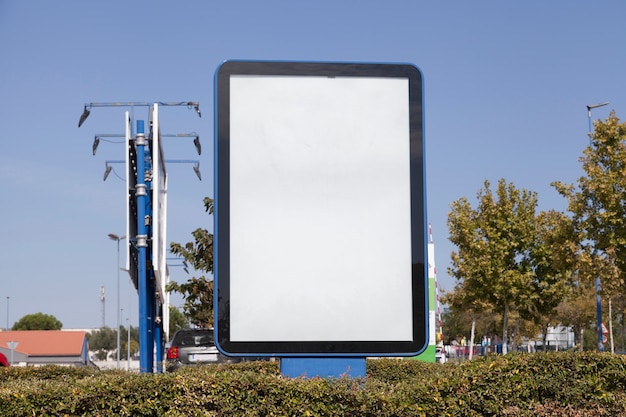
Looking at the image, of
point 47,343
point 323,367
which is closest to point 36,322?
point 47,343

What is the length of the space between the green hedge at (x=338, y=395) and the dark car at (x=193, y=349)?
10860 mm

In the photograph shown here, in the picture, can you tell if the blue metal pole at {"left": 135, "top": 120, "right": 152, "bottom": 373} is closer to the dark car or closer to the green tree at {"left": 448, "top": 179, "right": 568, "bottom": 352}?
the dark car

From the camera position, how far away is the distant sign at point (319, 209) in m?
4.94

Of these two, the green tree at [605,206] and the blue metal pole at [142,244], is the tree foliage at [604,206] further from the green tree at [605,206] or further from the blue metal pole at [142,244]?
the blue metal pole at [142,244]

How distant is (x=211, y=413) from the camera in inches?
182

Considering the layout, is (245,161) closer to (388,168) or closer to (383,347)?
(388,168)

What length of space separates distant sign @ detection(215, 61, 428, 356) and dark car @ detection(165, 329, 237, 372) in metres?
11.0

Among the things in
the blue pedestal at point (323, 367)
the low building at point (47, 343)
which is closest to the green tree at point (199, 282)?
the blue pedestal at point (323, 367)

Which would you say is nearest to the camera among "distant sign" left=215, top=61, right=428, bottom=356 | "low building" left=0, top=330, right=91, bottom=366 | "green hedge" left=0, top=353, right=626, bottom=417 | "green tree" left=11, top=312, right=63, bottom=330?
"green hedge" left=0, top=353, right=626, bottom=417

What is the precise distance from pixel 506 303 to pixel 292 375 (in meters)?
33.7

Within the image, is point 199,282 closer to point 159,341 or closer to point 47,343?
point 159,341

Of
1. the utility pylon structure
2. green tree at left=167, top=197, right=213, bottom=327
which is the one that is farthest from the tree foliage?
the utility pylon structure

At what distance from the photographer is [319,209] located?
16.5ft

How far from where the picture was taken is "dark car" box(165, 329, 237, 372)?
16266 mm
